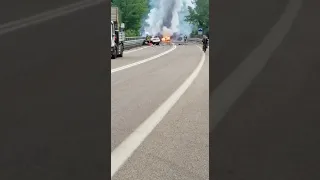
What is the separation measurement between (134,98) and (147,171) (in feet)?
24.2

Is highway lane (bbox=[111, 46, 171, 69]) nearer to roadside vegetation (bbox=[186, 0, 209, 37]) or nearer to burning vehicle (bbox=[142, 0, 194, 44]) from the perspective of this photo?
roadside vegetation (bbox=[186, 0, 209, 37])
